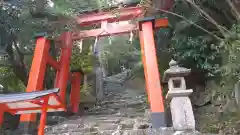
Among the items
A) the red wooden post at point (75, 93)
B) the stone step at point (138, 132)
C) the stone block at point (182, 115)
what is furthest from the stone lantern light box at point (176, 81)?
the red wooden post at point (75, 93)

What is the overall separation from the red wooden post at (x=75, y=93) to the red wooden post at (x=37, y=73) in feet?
6.51

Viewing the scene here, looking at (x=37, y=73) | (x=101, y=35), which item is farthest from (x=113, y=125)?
(x=101, y=35)

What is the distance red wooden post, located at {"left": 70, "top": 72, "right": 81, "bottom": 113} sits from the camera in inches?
371

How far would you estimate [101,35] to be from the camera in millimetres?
8648

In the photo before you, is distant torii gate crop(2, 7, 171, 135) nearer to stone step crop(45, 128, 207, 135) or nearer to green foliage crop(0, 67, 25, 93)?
stone step crop(45, 128, 207, 135)

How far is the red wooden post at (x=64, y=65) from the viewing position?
27.5ft

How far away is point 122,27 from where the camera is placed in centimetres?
856

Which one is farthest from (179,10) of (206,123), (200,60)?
(206,123)

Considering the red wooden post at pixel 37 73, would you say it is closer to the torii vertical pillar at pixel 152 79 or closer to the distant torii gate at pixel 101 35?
the distant torii gate at pixel 101 35

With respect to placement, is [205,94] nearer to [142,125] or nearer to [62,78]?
[142,125]

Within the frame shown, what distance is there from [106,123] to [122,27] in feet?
10.7

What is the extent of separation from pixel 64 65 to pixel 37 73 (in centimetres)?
140

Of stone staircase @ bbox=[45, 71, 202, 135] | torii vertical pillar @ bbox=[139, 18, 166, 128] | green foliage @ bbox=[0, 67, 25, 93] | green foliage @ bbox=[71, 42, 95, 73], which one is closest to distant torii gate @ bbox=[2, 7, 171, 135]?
torii vertical pillar @ bbox=[139, 18, 166, 128]

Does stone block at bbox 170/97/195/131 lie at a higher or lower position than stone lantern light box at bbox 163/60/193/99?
lower
